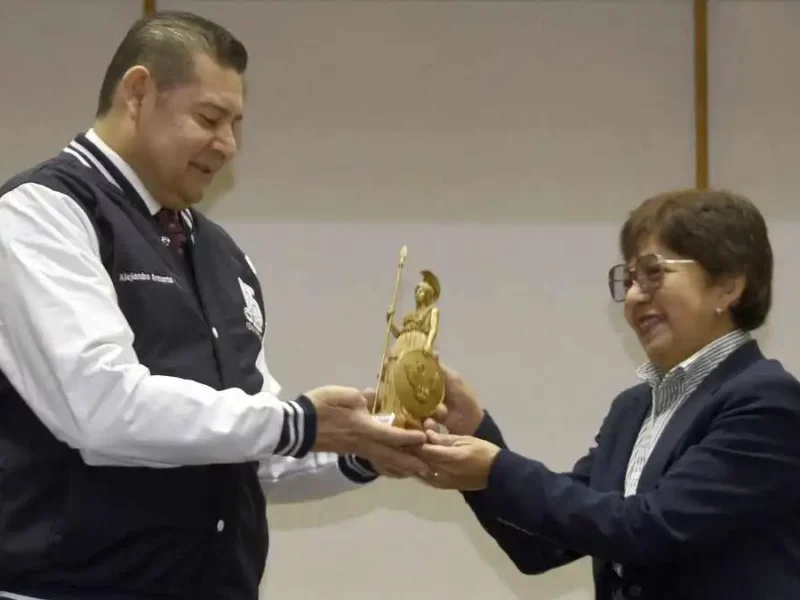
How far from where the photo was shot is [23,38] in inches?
119

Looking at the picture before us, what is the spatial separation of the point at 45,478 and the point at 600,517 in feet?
2.81

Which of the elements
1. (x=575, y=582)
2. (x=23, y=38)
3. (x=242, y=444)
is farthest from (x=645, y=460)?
(x=23, y=38)

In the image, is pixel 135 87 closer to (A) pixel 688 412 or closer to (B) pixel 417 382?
(B) pixel 417 382

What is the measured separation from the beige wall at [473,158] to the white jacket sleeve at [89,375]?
1.45 meters

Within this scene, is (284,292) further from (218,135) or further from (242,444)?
(242,444)

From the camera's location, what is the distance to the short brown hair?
1.82 metres

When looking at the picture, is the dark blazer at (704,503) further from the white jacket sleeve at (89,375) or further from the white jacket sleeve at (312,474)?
the white jacket sleeve at (89,375)

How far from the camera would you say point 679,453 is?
5.70 ft

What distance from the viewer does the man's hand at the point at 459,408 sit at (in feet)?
6.51

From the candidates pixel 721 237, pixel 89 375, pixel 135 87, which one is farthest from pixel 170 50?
pixel 721 237

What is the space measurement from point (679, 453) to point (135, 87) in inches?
42.3

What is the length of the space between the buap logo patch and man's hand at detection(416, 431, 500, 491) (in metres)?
0.36

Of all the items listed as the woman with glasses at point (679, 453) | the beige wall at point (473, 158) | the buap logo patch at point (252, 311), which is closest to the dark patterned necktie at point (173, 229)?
the buap logo patch at point (252, 311)

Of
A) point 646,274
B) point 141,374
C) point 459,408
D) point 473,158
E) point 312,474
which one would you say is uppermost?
point 473,158
